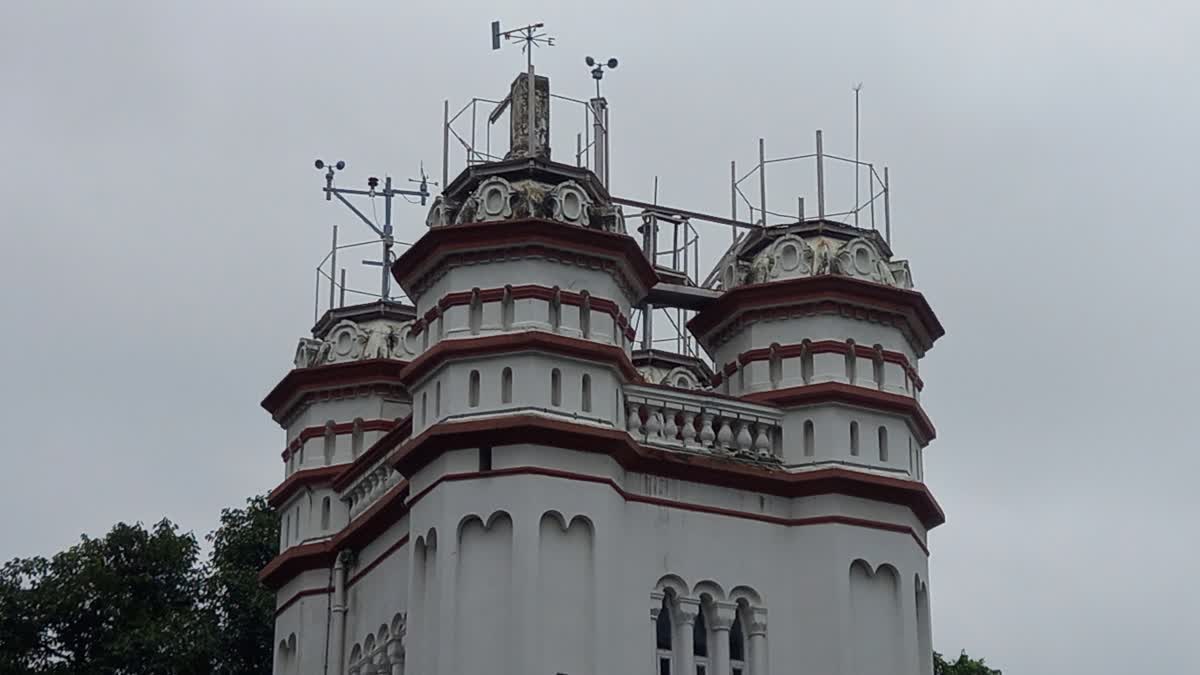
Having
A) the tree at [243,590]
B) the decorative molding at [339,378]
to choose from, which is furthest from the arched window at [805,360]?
the tree at [243,590]

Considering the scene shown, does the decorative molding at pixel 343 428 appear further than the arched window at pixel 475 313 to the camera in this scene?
Yes

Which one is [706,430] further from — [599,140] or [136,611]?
[136,611]

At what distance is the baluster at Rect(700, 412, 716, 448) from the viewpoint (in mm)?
32031

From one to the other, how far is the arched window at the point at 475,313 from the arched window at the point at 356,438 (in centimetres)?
689

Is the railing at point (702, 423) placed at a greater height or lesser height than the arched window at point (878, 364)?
lesser

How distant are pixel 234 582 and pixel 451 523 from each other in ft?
66.4

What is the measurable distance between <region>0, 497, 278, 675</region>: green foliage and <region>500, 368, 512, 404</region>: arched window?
1854 cm

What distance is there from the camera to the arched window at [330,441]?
37.5 m

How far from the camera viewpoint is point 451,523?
29875 mm

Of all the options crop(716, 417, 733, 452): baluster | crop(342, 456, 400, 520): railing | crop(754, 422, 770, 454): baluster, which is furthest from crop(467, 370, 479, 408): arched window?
crop(754, 422, 770, 454): baluster

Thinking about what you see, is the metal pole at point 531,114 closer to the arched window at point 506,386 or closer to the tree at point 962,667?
the arched window at point 506,386

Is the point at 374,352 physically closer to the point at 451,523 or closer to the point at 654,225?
the point at 654,225

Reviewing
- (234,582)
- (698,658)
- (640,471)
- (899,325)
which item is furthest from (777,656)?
(234,582)

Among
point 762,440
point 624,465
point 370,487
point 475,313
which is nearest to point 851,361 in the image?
point 762,440
